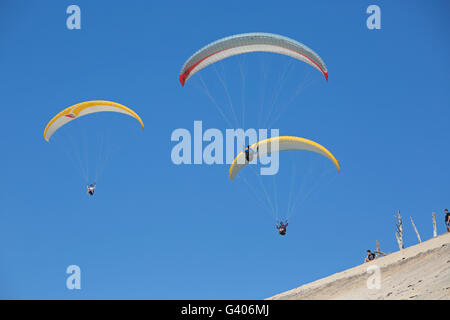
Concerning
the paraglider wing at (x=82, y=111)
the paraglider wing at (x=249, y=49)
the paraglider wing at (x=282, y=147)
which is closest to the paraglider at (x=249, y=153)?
the paraglider wing at (x=282, y=147)

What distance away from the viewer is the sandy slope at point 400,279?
2469 centimetres

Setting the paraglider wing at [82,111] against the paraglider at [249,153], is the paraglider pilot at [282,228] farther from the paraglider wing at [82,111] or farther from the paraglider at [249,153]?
the paraglider wing at [82,111]

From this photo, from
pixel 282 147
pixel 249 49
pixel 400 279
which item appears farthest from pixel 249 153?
pixel 400 279

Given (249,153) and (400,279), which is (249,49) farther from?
A: (400,279)

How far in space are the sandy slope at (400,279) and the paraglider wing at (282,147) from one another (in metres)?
6.42

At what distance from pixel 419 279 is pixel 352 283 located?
6.10 metres

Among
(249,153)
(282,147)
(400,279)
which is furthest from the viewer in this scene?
(282,147)

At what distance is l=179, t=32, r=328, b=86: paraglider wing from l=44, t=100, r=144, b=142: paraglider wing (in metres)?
5.54

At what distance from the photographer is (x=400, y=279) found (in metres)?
28.7

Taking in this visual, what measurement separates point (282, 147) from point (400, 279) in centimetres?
932
